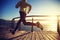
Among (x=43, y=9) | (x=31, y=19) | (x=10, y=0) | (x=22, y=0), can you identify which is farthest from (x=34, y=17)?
(x=22, y=0)

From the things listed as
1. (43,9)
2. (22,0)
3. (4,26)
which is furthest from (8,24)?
(22,0)

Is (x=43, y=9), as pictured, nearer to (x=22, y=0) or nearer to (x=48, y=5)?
(x=48, y=5)

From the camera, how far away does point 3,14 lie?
11.1 ft

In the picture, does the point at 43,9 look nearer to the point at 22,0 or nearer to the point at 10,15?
the point at 10,15

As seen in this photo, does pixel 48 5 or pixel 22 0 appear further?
pixel 48 5

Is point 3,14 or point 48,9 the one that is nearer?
point 3,14

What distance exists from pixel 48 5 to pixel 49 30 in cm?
59

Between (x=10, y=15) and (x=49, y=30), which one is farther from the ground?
(x=10, y=15)

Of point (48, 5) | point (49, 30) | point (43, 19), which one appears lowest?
point (49, 30)

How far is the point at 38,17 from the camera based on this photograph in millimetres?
3770

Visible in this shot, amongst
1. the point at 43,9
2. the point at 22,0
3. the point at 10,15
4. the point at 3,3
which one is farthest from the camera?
the point at 43,9

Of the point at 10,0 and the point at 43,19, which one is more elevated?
the point at 10,0

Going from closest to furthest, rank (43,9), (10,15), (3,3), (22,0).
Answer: (22,0) → (3,3) → (10,15) → (43,9)

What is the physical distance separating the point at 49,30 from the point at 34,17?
1.60ft
